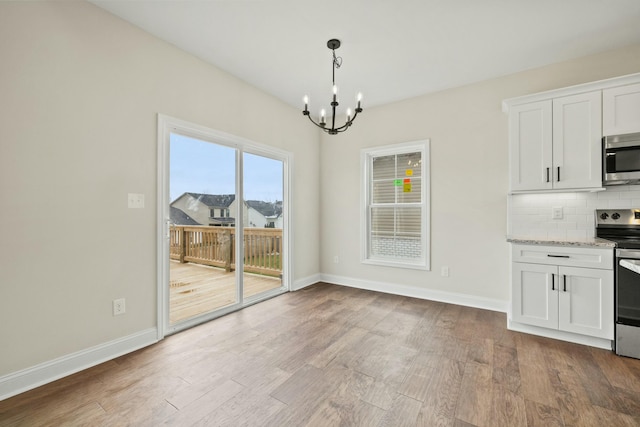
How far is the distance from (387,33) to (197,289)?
3.35m

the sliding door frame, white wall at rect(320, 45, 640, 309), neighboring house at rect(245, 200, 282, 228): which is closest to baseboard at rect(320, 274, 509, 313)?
white wall at rect(320, 45, 640, 309)

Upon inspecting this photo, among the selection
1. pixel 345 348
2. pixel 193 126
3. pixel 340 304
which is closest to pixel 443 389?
pixel 345 348

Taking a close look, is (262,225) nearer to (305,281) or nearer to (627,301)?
(305,281)

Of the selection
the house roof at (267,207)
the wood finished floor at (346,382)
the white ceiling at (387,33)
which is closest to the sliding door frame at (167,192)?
the wood finished floor at (346,382)

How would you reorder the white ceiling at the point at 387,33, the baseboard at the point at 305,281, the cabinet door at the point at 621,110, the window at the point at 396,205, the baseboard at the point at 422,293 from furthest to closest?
1. the baseboard at the point at 305,281
2. the window at the point at 396,205
3. the baseboard at the point at 422,293
4. the cabinet door at the point at 621,110
5. the white ceiling at the point at 387,33

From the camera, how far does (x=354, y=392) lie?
75.4 inches

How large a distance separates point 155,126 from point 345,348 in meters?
2.74

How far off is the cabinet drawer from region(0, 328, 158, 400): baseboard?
12.2ft

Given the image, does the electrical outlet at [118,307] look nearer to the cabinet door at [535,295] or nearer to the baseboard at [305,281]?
the baseboard at [305,281]

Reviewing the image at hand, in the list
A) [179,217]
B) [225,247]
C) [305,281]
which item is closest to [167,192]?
[179,217]

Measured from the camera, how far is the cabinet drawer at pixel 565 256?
8.29ft

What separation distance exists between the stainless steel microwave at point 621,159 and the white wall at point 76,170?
4.20 m

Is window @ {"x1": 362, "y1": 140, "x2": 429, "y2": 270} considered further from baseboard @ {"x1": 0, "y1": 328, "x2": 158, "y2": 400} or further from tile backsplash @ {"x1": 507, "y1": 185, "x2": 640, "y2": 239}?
baseboard @ {"x1": 0, "y1": 328, "x2": 158, "y2": 400}

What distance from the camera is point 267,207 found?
13.5ft
